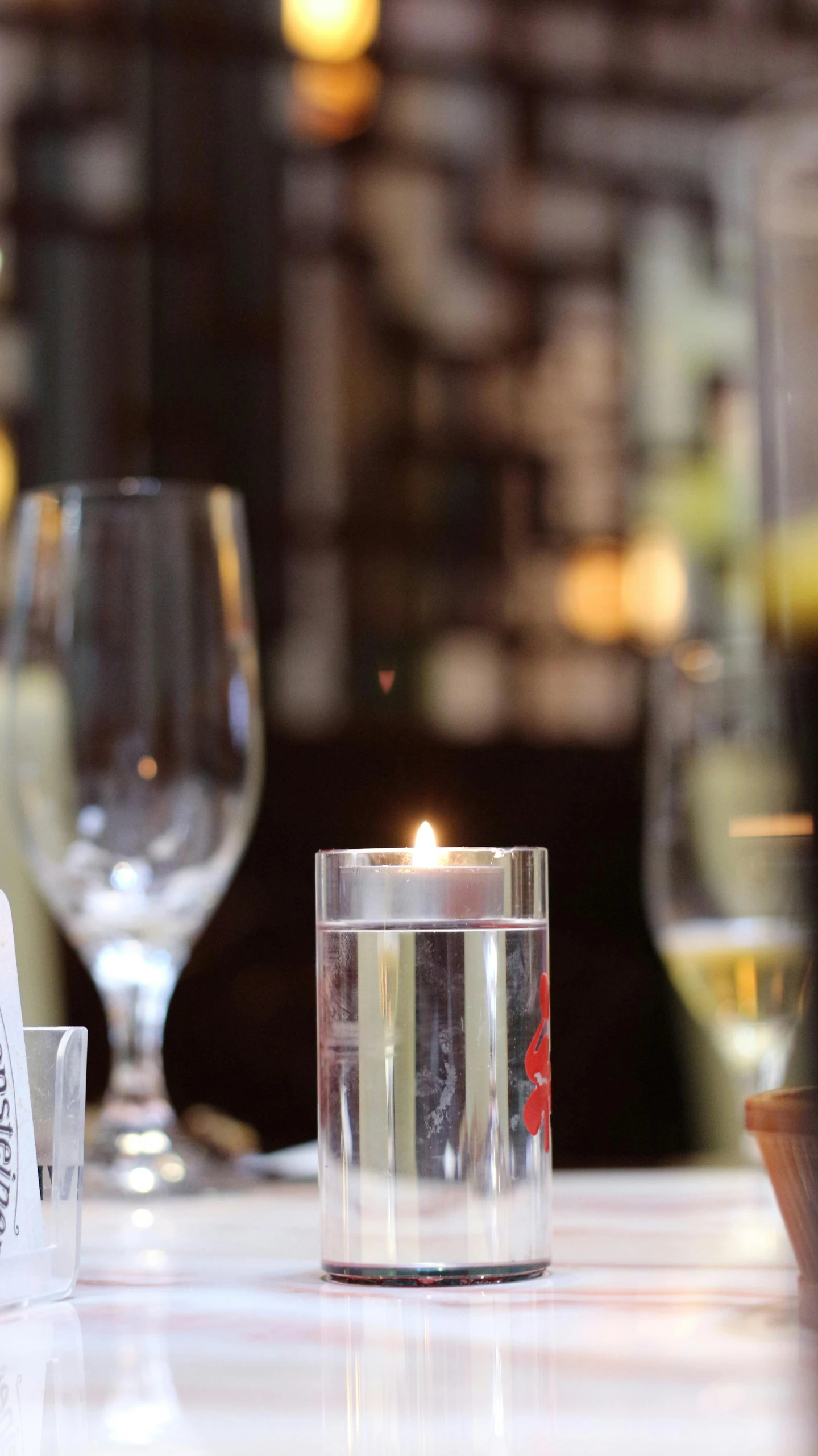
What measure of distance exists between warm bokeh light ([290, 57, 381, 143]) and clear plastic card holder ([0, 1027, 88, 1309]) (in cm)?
166

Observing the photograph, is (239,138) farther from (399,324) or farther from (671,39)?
(671,39)

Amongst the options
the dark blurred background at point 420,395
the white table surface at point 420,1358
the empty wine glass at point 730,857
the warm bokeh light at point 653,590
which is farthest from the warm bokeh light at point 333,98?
the white table surface at point 420,1358

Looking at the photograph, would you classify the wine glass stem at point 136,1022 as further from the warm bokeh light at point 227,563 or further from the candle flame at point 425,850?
the candle flame at point 425,850

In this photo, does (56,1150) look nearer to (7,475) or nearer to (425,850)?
(425,850)

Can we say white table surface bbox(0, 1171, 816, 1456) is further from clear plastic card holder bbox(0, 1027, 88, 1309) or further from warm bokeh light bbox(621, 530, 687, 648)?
warm bokeh light bbox(621, 530, 687, 648)

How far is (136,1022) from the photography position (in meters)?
0.65

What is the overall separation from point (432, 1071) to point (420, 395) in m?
1.63

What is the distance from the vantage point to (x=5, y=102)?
184 cm

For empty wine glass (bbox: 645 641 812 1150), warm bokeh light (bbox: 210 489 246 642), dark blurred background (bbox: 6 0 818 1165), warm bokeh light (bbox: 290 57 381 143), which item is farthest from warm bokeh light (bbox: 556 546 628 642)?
warm bokeh light (bbox: 210 489 246 642)

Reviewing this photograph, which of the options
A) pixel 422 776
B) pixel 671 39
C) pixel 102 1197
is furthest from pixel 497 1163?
pixel 671 39

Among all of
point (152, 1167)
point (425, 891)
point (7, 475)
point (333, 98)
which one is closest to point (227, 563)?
point (152, 1167)

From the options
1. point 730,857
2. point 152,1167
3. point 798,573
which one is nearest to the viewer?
point 798,573

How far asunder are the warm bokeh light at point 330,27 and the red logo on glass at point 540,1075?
5.56ft

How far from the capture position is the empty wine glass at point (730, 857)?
690mm
